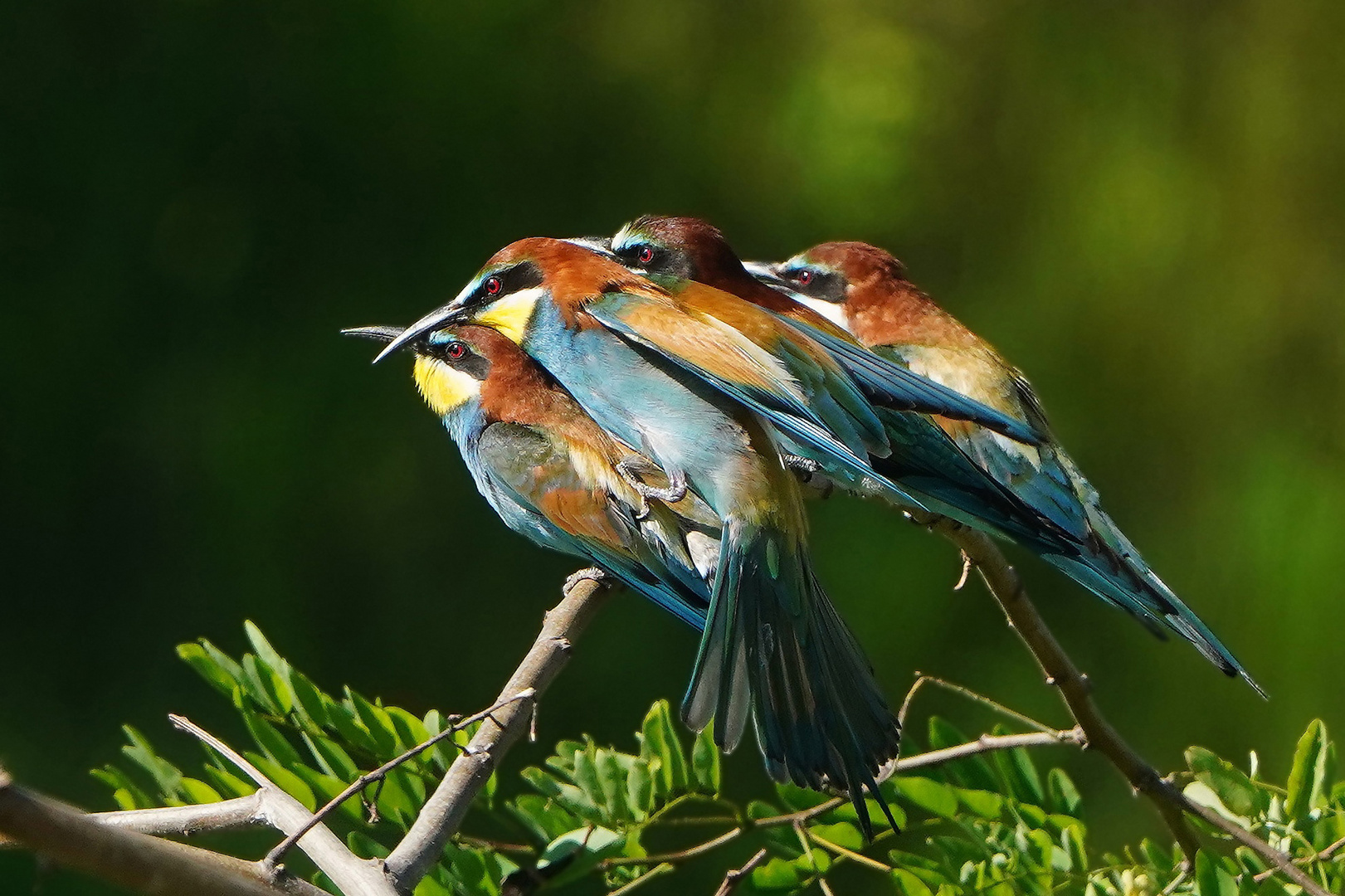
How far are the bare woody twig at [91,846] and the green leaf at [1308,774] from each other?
0.89 m

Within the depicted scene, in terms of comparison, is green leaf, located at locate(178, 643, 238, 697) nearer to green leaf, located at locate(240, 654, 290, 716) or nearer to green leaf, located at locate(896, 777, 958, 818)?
green leaf, located at locate(240, 654, 290, 716)

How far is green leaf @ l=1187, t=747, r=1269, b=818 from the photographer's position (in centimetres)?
113

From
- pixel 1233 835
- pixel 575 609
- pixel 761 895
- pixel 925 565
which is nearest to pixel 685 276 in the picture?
pixel 575 609


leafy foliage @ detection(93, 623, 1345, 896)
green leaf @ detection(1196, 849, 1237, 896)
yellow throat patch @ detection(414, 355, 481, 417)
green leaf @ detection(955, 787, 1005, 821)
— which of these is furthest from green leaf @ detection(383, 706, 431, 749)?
yellow throat patch @ detection(414, 355, 481, 417)

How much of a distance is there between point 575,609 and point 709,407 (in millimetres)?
233

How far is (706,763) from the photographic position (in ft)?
3.98

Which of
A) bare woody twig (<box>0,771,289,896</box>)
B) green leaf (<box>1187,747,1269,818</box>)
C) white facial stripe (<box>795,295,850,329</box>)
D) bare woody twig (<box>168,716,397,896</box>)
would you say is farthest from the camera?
white facial stripe (<box>795,295,850,329</box>)

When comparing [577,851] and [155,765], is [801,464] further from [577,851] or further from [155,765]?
[155,765]

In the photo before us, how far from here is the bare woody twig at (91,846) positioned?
21.1 inches

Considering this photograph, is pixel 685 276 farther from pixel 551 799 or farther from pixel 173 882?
pixel 173 882

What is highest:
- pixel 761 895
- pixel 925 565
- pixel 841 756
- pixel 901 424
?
pixel 901 424

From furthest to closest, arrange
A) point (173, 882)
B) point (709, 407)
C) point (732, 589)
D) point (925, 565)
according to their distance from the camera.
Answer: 1. point (925, 565)
2. point (709, 407)
3. point (732, 589)
4. point (173, 882)

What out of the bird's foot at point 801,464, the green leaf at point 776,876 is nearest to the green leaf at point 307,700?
the green leaf at point 776,876

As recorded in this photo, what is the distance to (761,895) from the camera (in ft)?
3.90
